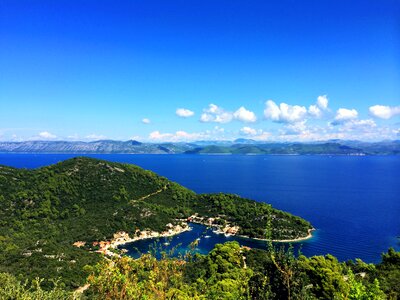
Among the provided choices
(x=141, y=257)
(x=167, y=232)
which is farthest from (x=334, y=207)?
(x=141, y=257)

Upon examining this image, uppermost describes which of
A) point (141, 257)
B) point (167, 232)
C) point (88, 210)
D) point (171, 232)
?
point (141, 257)

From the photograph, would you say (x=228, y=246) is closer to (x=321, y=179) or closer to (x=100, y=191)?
(x=100, y=191)

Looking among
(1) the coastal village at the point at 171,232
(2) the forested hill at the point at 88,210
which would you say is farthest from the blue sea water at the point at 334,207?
(2) the forested hill at the point at 88,210

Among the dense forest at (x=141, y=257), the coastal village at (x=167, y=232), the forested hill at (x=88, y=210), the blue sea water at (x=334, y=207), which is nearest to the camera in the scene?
the dense forest at (x=141, y=257)

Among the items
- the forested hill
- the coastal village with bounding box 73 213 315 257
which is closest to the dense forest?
the forested hill

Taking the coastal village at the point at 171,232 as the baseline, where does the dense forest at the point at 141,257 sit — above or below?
above

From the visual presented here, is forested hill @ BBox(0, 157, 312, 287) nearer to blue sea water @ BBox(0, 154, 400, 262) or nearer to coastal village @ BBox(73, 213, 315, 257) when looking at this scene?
coastal village @ BBox(73, 213, 315, 257)

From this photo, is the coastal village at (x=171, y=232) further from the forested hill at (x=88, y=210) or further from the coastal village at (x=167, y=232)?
the forested hill at (x=88, y=210)

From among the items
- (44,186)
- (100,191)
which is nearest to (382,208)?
(100,191)

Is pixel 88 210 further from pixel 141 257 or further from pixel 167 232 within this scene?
pixel 141 257
